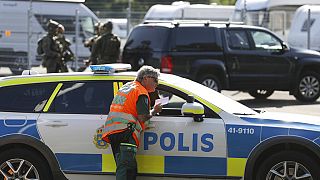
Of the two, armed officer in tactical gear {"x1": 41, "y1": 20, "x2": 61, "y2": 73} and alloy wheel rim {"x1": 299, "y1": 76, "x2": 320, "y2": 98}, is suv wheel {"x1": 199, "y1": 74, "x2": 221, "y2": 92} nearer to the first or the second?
alloy wheel rim {"x1": 299, "y1": 76, "x2": 320, "y2": 98}

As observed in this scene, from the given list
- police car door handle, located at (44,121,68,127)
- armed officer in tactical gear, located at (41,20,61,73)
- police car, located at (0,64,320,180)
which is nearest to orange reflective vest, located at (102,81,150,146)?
police car, located at (0,64,320,180)

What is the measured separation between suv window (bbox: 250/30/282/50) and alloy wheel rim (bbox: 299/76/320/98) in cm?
101

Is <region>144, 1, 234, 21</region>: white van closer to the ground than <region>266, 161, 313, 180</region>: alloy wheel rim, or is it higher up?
higher up

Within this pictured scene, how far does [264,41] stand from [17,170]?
34.0 feet

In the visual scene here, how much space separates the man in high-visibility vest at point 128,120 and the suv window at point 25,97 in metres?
0.86

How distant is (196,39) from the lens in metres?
16.6

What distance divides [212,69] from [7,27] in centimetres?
1065

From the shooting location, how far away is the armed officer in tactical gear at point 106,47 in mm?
15539

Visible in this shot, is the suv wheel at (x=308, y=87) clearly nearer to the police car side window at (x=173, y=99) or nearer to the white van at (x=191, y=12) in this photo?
the police car side window at (x=173, y=99)

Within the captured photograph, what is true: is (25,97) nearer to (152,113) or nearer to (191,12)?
(152,113)

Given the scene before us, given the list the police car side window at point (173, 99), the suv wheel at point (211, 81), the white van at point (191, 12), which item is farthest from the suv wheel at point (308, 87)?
the white van at point (191, 12)

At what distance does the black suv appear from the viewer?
16406 mm

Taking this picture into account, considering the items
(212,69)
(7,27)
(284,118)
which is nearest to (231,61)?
(212,69)

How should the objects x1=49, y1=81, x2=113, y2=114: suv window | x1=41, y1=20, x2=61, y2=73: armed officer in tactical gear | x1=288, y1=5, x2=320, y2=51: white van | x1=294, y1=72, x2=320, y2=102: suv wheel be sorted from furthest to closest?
x1=288, y1=5, x2=320, y2=51: white van
x1=294, y1=72, x2=320, y2=102: suv wheel
x1=41, y1=20, x2=61, y2=73: armed officer in tactical gear
x1=49, y1=81, x2=113, y2=114: suv window
